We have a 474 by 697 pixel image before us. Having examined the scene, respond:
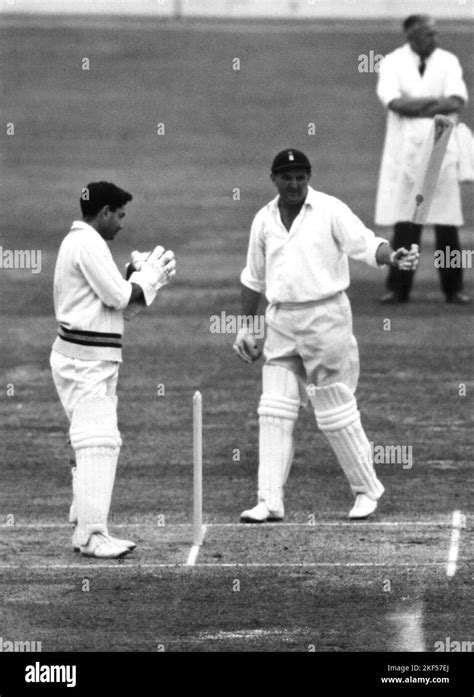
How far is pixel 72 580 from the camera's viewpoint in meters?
11.4

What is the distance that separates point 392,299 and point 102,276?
9002mm

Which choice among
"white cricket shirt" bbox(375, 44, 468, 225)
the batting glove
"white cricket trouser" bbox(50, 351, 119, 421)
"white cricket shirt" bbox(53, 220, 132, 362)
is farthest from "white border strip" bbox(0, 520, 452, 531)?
"white cricket shirt" bbox(375, 44, 468, 225)

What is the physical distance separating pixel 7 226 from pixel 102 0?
16.7 m

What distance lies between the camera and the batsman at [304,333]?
1257cm

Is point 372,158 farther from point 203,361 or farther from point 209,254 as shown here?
point 203,361

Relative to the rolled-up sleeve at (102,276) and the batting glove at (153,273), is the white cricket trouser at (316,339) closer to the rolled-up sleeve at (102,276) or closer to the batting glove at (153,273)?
the batting glove at (153,273)

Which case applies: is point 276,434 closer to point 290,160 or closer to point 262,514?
point 262,514

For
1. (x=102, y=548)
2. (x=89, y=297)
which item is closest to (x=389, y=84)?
(x=89, y=297)

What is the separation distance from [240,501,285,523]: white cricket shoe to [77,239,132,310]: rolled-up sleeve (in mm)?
1643

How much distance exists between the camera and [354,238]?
12445 millimetres

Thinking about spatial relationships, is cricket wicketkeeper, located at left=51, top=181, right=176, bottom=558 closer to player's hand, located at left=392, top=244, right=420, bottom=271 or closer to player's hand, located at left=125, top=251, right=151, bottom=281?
player's hand, located at left=125, top=251, right=151, bottom=281

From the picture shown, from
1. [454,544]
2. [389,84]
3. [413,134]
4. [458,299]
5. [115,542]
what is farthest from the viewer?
[458,299]

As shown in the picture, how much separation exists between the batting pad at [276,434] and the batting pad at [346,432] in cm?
18
